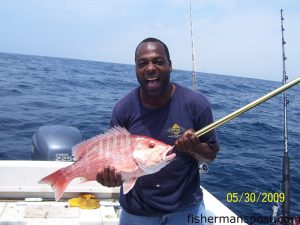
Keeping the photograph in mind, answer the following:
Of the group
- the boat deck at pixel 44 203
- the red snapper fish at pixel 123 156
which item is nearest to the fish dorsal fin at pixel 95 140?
the red snapper fish at pixel 123 156

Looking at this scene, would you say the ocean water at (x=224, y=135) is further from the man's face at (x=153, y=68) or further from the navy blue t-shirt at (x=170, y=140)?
the man's face at (x=153, y=68)

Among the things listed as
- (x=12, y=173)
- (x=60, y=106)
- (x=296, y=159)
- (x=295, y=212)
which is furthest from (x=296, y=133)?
(x=12, y=173)

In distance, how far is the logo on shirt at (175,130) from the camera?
3.07 m

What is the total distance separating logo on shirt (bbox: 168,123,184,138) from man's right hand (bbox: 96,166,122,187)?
0.54m

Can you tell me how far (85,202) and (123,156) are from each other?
212cm

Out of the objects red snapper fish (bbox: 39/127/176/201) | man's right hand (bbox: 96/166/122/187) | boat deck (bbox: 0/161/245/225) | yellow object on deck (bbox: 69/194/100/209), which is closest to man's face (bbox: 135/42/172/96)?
red snapper fish (bbox: 39/127/176/201)

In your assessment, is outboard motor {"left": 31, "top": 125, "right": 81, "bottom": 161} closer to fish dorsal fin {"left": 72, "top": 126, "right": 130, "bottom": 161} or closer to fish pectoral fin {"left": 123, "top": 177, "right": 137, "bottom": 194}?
fish dorsal fin {"left": 72, "top": 126, "right": 130, "bottom": 161}

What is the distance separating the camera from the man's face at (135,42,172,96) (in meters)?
3.04

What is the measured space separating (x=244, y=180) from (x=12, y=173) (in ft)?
18.3

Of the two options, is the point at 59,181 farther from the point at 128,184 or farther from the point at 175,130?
the point at 175,130

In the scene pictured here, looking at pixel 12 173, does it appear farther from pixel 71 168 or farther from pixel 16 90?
pixel 16 90

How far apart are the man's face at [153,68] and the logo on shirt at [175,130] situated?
0.29 meters

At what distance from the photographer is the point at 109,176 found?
301 centimetres

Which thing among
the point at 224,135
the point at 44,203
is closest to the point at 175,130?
the point at 44,203
